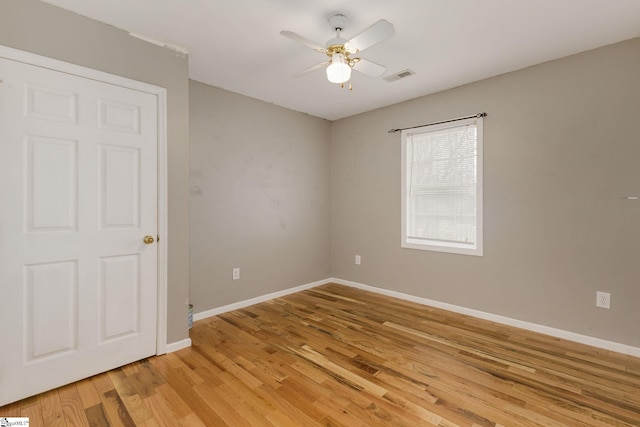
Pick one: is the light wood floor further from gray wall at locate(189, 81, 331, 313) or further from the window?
the window

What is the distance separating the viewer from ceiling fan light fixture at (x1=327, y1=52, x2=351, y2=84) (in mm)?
2002

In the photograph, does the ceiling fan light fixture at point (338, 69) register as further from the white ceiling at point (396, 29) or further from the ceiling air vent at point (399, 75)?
the ceiling air vent at point (399, 75)

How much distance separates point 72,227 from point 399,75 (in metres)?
3.08

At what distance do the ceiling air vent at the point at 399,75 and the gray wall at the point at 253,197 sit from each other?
150cm

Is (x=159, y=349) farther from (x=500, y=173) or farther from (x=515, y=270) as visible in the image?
(x=500, y=173)

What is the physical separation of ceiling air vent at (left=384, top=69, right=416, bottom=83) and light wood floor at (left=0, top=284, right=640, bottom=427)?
8.30 feet

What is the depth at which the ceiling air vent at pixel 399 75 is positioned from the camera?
304 centimetres

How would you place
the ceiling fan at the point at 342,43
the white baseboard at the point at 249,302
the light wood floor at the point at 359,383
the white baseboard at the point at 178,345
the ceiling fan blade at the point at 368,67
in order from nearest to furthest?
the light wood floor at the point at 359,383 < the ceiling fan at the point at 342,43 < the ceiling fan blade at the point at 368,67 < the white baseboard at the point at 178,345 < the white baseboard at the point at 249,302

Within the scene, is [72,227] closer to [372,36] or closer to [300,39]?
[300,39]

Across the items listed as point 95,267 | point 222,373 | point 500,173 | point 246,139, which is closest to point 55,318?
point 95,267

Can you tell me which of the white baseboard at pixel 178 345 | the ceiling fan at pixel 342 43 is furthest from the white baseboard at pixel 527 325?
the ceiling fan at pixel 342 43

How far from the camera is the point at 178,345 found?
2.56 m

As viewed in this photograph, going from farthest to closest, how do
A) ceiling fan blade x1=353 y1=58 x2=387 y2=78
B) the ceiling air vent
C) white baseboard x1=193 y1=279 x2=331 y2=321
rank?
white baseboard x1=193 y1=279 x2=331 y2=321, the ceiling air vent, ceiling fan blade x1=353 y1=58 x2=387 y2=78

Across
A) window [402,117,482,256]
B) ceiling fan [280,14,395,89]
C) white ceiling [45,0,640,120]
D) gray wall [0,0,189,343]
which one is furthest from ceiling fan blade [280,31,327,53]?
window [402,117,482,256]
